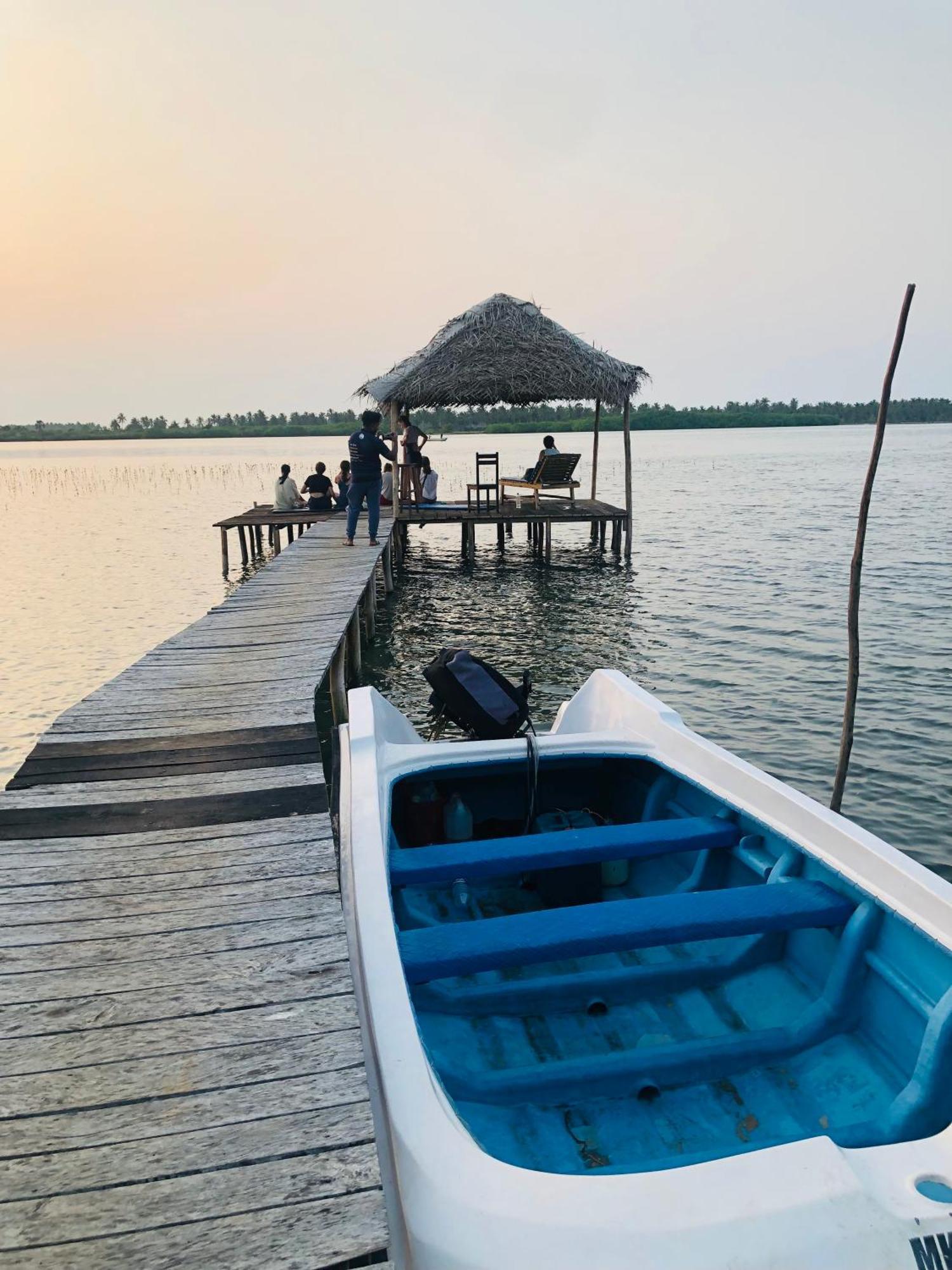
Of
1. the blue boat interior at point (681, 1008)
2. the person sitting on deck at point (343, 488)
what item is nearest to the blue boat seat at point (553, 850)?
the blue boat interior at point (681, 1008)

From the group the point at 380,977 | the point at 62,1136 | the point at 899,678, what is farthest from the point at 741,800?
the point at 899,678

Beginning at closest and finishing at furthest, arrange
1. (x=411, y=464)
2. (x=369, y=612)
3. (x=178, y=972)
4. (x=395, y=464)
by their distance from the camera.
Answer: (x=178, y=972)
(x=369, y=612)
(x=395, y=464)
(x=411, y=464)

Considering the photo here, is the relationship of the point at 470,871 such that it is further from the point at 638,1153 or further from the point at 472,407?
the point at 472,407

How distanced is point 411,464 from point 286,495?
2.32 m

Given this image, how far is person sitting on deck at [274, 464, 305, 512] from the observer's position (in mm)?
15531

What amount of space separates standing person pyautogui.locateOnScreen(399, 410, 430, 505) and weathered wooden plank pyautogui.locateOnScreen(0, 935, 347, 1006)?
532 inches

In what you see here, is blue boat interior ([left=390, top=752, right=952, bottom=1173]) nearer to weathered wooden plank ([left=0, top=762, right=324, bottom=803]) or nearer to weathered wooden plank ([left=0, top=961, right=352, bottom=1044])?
weathered wooden plank ([left=0, top=961, right=352, bottom=1044])

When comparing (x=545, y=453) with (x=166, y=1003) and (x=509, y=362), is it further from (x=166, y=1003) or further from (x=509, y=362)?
(x=166, y=1003)

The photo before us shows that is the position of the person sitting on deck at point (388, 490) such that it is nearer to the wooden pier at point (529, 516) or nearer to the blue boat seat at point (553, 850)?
the wooden pier at point (529, 516)

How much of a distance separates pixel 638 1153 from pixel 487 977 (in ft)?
3.15

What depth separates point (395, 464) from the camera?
14234 millimetres

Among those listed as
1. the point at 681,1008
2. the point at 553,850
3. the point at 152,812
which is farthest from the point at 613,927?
the point at 152,812

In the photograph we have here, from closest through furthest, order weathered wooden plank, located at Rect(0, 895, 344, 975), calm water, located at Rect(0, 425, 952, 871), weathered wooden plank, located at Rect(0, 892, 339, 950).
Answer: weathered wooden plank, located at Rect(0, 895, 344, 975) < weathered wooden plank, located at Rect(0, 892, 339, 950) < calm water, located at Rect(0, 425, 952, 871)

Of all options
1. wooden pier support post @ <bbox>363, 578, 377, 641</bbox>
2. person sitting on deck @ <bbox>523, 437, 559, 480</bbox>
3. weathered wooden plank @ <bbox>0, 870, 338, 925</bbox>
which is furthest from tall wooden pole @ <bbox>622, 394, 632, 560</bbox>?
weathered wooden plank @ <bbox>0, 870, 338, 925</bbox>
